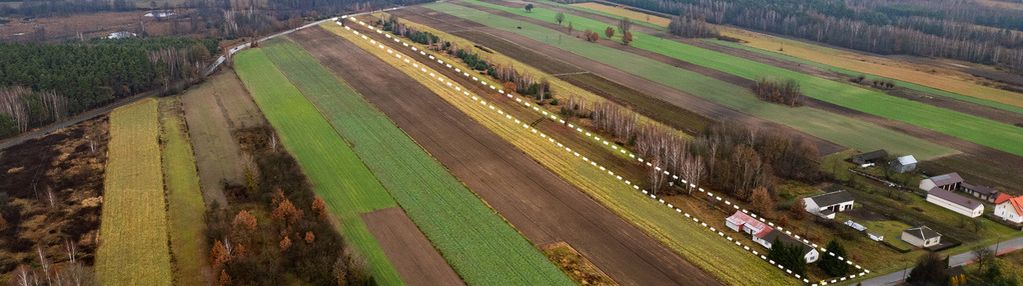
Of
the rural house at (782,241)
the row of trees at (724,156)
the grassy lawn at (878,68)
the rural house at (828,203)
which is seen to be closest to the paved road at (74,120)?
the row of trees at (724,156)

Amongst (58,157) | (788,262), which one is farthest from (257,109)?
(788,262)

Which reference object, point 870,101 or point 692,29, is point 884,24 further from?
point 870,101

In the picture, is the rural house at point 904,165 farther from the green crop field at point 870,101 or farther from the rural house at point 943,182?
the green crop field at point 870,101

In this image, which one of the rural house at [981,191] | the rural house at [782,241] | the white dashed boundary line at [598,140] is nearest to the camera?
the white dashed boundary line at [598,140]

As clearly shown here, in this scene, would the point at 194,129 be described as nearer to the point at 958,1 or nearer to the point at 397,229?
the point at 397,229

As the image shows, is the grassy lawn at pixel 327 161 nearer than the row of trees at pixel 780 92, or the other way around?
the grassy lawn at pixel 327 161

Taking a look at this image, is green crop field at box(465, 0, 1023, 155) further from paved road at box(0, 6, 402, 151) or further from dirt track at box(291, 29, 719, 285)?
Result: paved road at box(0, 6, 402, 151)

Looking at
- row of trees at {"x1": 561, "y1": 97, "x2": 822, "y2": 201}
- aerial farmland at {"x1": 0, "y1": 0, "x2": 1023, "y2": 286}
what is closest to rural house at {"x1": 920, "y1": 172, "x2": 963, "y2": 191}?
aerial farmland at {"x1": 0, "y1": 0, "x2": 1023, "y2": 286}
